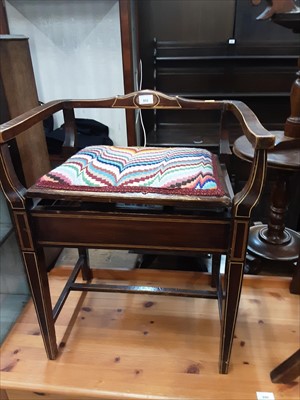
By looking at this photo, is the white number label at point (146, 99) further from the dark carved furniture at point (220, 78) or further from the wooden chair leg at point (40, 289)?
the dark carved furniture at point (220, 78)

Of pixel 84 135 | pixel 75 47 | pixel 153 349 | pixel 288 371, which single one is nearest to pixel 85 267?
pixel 153 349

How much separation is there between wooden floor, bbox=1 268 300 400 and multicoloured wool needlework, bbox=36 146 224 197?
1.78ft

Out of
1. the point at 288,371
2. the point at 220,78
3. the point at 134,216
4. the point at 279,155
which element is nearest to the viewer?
the point at 134,216

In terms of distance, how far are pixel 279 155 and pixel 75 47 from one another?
121 centimetres

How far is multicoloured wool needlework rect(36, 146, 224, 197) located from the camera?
2.31ft

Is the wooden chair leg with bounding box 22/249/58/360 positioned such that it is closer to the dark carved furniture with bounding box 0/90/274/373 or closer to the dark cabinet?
the dark carved furniture with bounding box 0/90/274/373

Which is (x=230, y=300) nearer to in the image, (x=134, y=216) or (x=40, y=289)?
(x=134, y=216)

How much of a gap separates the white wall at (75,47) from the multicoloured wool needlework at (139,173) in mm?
964

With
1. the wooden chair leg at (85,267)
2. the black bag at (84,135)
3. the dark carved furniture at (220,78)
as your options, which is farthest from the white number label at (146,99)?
the dark carved furniture at (220,78)

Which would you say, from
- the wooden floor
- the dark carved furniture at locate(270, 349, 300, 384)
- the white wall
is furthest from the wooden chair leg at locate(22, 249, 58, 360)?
the white wall

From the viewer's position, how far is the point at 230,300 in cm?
75

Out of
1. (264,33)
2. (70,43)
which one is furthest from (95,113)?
(264,33)

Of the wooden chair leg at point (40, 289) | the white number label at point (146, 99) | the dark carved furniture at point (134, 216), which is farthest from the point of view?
the white number label at point (146, 99)

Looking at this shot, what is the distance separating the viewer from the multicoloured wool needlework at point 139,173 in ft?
2.31
